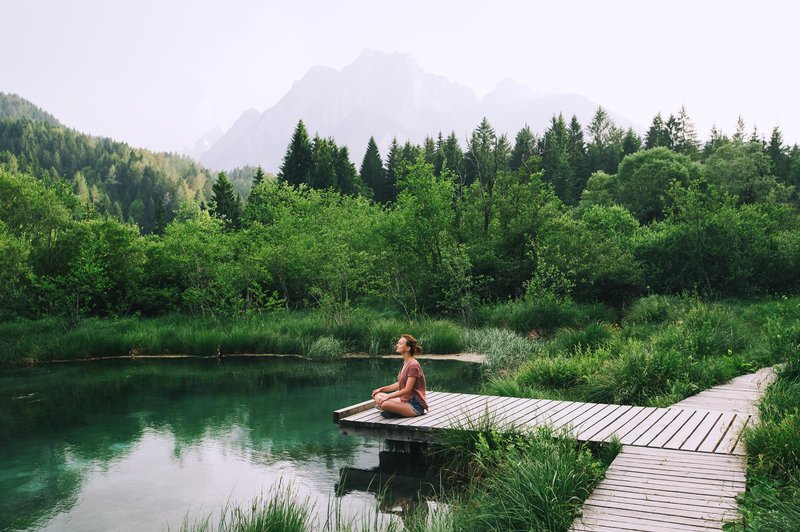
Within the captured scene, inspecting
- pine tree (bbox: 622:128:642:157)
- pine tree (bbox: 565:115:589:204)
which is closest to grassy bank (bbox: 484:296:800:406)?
pine tree (bbox: 565:115:589:204)

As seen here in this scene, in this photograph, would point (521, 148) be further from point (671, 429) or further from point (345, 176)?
point (671, 429)

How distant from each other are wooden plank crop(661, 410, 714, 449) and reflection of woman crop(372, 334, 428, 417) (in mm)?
2814

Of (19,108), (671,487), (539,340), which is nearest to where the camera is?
(671,487)

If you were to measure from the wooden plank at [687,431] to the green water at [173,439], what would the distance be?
2.94 meters

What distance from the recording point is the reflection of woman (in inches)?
313

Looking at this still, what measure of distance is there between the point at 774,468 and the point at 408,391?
12.7ft

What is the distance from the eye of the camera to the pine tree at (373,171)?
62.0 m

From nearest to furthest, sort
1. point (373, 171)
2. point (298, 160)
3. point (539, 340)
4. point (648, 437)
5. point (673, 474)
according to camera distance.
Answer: point (673, 474) < point (648, 437) < point (539, 340) < point (298, 160) < point (373, 171)

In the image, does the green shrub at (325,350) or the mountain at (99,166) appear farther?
the mountain at (99,166)

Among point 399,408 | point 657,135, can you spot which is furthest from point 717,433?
point 657,135

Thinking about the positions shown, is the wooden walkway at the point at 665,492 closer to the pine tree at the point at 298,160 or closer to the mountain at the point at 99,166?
the pine tree at the point at 298,160

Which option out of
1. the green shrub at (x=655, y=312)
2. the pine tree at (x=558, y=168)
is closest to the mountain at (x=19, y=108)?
the pine tree at (x=558, y=168)

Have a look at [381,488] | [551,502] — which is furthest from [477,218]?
[551,502]

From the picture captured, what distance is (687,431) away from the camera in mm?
6781
